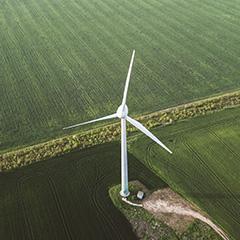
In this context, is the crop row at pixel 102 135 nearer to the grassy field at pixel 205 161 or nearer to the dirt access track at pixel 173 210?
the grassy field at pixel 205 161

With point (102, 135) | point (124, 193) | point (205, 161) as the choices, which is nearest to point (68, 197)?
point (124, 193)

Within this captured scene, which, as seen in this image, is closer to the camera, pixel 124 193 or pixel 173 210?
pixel 173 210

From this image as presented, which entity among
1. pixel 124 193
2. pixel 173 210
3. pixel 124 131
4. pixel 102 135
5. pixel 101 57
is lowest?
pixel 173 210

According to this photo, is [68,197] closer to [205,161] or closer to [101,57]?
[205,161]

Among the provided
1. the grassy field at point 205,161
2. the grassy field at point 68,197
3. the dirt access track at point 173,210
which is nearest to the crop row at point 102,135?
the grassy field at point 68,197

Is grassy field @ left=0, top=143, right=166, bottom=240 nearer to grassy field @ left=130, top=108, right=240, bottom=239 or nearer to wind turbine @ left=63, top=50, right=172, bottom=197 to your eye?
grassy field @ left=130, top=108, right=240, bottom=239
